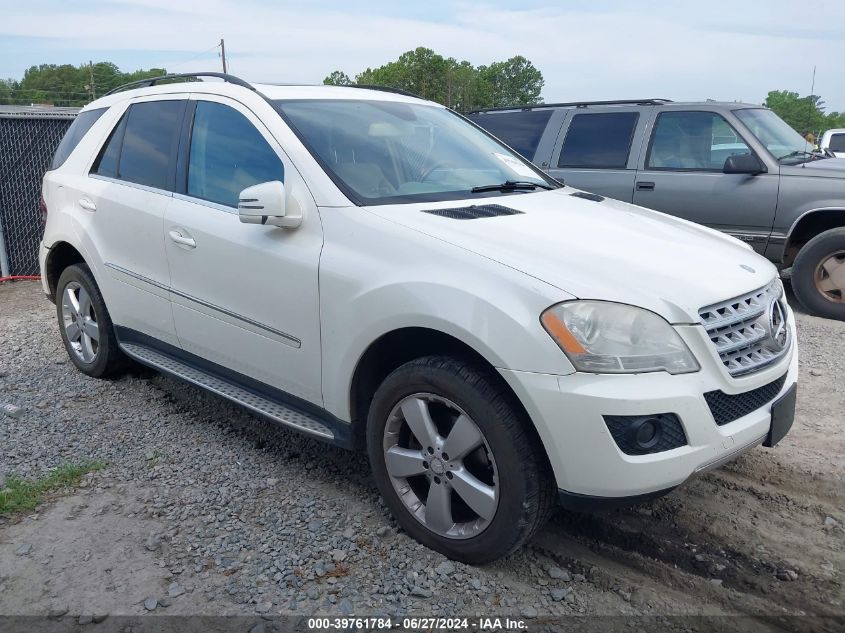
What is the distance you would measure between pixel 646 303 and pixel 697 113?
16.7 feet

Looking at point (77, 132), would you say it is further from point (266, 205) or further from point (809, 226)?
point (809, 226)

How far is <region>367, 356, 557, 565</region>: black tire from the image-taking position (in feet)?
8.50

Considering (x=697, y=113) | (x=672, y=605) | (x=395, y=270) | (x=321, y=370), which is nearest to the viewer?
(x=672, y=605)

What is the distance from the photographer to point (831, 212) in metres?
6.51

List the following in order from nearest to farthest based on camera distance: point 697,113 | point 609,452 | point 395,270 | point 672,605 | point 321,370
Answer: point 609,452, point 672,605, point 395,270, point 321,370, point 697,113

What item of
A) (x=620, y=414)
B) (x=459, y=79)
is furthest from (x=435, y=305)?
Result: (x=459, y=79)

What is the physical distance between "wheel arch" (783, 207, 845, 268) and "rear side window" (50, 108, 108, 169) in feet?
18.2

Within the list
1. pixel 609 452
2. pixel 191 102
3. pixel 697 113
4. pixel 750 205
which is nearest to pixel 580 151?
pixel 697 113

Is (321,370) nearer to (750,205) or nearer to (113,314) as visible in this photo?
(113,314)

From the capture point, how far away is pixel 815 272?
21.5 feet

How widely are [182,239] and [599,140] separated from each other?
481cm

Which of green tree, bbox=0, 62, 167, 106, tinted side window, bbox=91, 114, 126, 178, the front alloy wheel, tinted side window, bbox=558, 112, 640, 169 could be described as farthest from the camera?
green tree, bbox=0, 62, 167, 106

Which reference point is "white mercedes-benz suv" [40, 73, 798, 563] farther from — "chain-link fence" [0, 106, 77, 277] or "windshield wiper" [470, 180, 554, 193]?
"chain-link fence" [0, 106, 77, 277]

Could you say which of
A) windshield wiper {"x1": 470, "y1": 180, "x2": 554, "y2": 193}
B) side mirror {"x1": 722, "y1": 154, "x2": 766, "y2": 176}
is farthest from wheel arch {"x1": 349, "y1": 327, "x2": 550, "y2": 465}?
side mirror {"x1": 722, "y1": 154, "x2": 766, "y2": 176}
